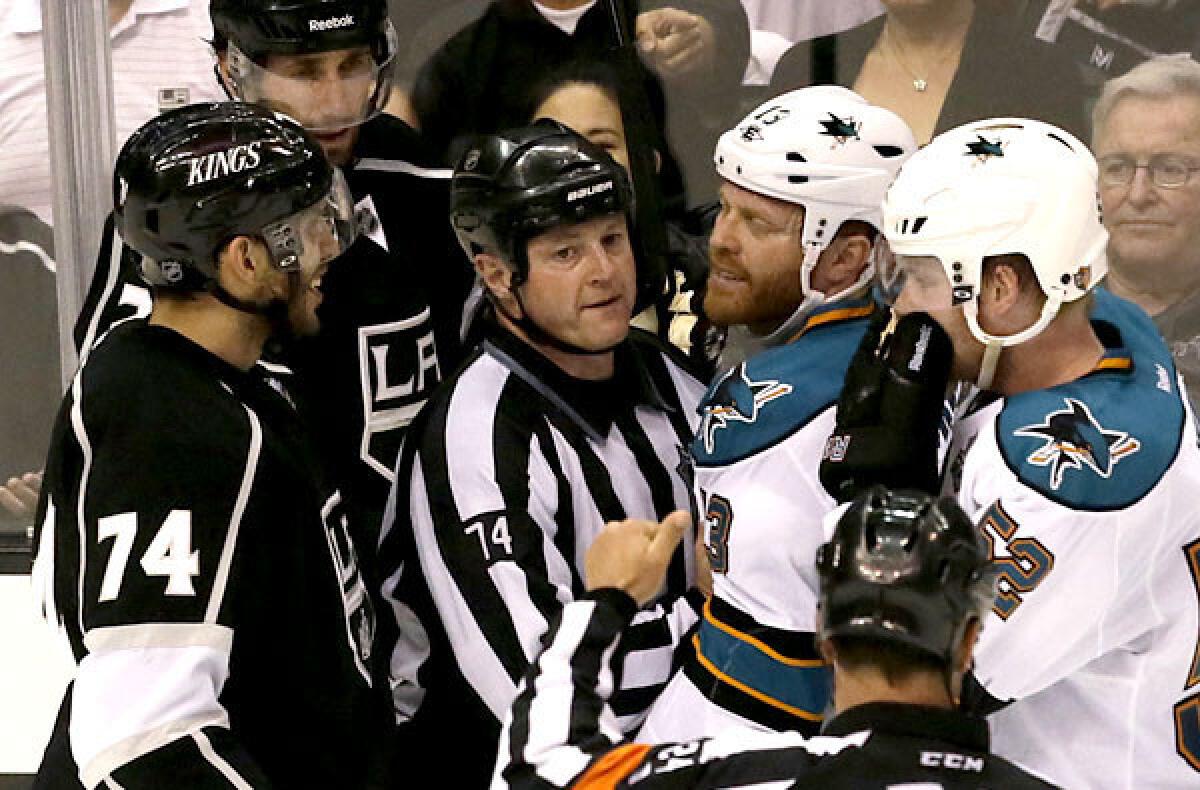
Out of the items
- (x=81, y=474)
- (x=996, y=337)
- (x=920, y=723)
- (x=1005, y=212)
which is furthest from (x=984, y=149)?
(x=81, y=474)

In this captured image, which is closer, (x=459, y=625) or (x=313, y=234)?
(x=313, y=234)

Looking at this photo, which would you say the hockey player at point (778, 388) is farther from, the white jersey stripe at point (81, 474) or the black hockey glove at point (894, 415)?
the white jersey stripe at point (81, 474)

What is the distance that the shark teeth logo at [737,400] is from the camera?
2.21 m

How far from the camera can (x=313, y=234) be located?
2.22m

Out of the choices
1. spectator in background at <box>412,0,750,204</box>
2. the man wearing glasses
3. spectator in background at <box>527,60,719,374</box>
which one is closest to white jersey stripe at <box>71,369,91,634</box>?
spectator in background at <box>527,60,719,374</box>

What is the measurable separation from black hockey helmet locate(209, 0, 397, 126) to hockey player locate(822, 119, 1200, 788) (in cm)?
92

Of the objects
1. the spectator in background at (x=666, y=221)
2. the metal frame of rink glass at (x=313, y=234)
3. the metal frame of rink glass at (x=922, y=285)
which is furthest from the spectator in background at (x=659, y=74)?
the metal frame of rink glass at (x=922, y=285)

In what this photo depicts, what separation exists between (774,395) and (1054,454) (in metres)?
0.35

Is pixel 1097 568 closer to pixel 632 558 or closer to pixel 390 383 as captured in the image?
pixel 632 558

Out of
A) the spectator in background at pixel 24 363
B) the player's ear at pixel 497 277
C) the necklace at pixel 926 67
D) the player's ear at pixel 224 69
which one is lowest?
the spectator in background at pixel 24 363

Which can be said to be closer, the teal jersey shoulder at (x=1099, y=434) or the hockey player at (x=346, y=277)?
the teal jersey shoulder at (x=1099, y=434)

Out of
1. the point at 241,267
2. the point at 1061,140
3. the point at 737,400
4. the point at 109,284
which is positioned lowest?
the point at 109,284

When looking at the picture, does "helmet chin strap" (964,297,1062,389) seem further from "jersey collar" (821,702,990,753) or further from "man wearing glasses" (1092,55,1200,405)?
"man wearing glasses" (1092,55,1200,405)

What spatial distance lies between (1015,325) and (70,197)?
203 cm
